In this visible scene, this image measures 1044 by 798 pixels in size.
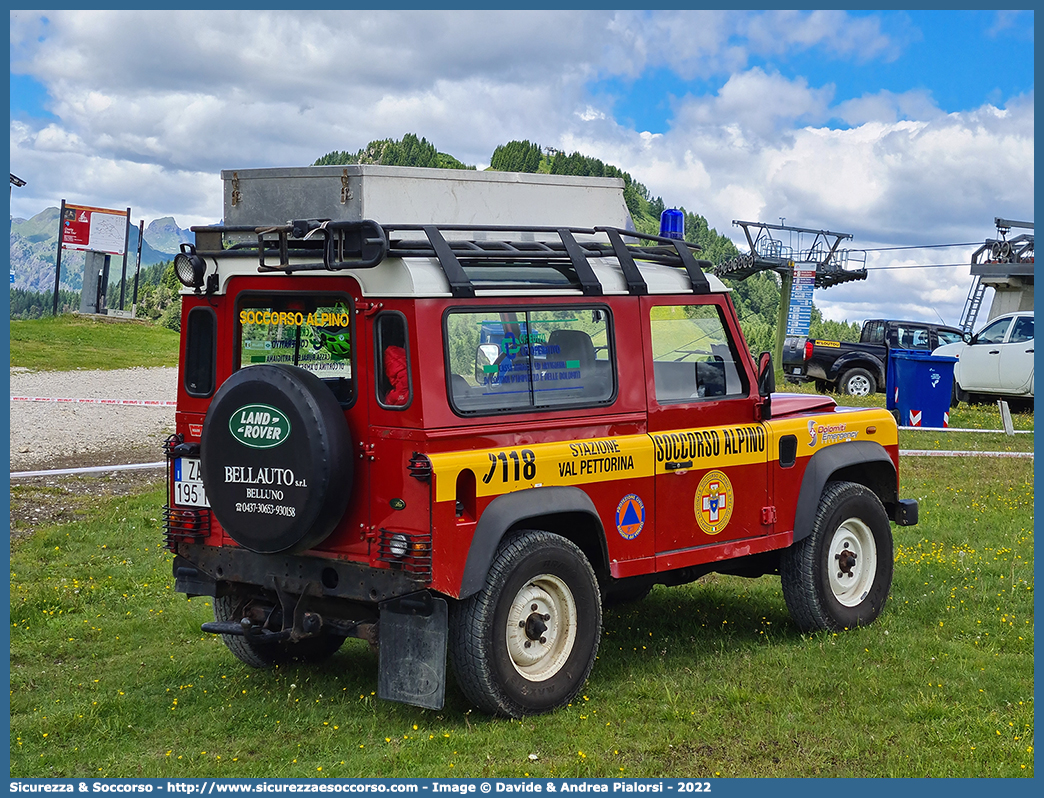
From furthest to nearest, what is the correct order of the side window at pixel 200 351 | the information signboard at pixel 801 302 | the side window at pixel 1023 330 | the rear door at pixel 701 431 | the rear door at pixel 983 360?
the information signboard at pixel 801 302 < the rear door at pixel 983 360 < the side window at pixel 1023 330 < the rear door at pixel 701 431 < the side window at pixel 200 351

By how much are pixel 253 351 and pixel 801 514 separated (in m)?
3.63

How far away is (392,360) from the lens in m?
5.88

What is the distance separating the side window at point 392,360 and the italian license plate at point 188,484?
1.40m

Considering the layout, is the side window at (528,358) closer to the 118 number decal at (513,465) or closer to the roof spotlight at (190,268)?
the 118 number decal at (513,465)

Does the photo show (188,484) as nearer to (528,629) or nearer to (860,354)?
(528,629)

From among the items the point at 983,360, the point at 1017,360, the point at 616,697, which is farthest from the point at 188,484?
the point at 983,360

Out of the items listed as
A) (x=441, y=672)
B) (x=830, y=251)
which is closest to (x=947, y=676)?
(x=441, y=672)

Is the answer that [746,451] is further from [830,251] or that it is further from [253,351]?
[830,251]

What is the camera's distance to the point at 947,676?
22.4 ft

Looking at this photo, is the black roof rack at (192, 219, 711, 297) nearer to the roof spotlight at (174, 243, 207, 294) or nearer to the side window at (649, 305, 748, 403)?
the roof spotlight at (174, 243, 207, 294)

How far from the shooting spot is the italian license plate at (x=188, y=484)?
21.7 feet

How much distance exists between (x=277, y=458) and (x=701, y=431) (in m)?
2.60

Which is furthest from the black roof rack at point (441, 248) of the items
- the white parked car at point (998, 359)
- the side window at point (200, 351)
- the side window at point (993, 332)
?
the side window at point (993, 332)

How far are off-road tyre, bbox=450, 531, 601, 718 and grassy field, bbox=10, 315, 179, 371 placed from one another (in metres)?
27.0
